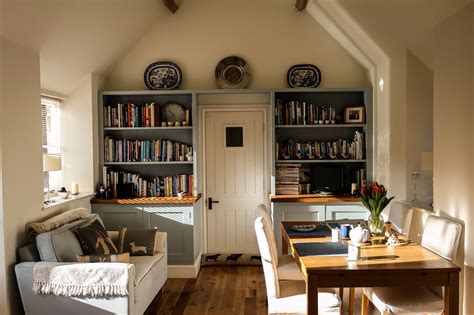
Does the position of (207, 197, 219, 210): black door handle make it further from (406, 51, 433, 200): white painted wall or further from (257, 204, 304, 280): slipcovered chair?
(406, 51, 433, 200): white painted wall

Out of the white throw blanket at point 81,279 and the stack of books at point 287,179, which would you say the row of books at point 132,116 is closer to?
the stack of books at point 287,179

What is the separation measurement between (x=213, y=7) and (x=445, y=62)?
2.78 metres

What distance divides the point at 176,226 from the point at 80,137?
1.48 metres

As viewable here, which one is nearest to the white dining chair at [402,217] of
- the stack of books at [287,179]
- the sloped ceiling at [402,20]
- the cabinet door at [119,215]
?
the stack of books at [287,179]

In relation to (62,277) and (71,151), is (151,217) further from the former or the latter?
(62,277)

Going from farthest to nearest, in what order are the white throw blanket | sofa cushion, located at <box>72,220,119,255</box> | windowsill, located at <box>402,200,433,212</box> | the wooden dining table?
windowsill, located at <box>402,200,433,212</box> → sofa cushion, located at <box>72,220,119,255</box> → the white throw blanket → the wooden dining table

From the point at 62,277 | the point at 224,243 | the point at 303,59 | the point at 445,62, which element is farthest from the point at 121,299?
the point at 303,59

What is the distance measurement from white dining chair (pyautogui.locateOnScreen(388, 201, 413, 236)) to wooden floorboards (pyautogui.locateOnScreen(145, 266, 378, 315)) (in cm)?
75

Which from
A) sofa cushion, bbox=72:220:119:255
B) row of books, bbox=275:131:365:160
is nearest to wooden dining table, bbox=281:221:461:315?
sofa cushion, bbox=72:220:119:255

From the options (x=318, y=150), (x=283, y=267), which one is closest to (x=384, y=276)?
(x=283, y=267)

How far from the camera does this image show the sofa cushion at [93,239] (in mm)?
3502

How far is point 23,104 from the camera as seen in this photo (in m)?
3.49

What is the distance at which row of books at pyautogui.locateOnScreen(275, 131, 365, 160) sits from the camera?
16.9 ft

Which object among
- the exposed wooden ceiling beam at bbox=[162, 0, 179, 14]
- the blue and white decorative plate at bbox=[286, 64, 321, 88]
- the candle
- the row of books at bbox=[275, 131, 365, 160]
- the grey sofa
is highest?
the exposed wooden ceiling beam at bbox=[162, 0, 179, 14]
